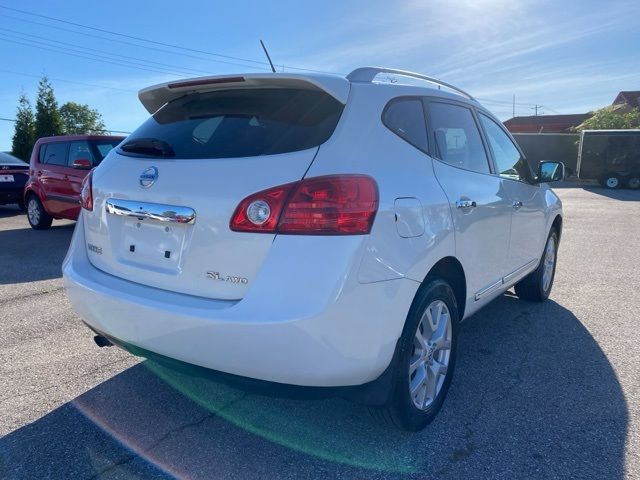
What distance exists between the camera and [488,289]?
3.65 metres

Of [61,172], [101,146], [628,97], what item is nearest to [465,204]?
[101,146]

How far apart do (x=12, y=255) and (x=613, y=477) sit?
24.8ft

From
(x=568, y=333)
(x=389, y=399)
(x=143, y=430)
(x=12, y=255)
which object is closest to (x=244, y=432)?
(x=143, y=430)

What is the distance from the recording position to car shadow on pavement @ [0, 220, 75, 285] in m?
6.26

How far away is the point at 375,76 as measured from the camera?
2.94m

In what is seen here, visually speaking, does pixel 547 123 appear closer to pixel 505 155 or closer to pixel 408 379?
pixel 505 155

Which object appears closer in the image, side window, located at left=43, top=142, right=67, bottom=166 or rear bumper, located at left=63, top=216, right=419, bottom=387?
rear bumper, located at left=63, top=216, right=419, bottom=387

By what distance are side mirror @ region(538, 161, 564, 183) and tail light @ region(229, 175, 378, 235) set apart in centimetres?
288

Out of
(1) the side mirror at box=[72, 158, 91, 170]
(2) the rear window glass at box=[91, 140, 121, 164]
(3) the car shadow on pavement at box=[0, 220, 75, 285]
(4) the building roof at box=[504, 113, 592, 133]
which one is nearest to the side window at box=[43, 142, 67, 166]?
(2) the rear window glass at box=[91, 140, 121, 164]

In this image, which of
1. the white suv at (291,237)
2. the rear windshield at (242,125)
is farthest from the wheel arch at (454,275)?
the rear windshield at (242,125)

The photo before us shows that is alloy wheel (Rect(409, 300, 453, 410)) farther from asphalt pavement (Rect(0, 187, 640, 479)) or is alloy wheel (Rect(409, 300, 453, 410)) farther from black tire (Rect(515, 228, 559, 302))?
black tire (Rect(515, 228, 559, 302))

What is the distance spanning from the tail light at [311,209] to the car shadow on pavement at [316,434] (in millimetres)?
769

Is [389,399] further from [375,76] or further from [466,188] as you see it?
[375,76]

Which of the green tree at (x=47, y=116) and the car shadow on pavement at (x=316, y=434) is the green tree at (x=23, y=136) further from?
the car shadow on pavement at (x=316, y=434)
